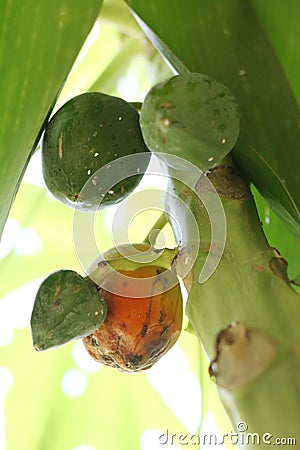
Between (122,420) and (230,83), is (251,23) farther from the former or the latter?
(122,420)

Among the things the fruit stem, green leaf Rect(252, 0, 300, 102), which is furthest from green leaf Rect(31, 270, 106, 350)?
green leaf Rect(252, 0, 300, 102)

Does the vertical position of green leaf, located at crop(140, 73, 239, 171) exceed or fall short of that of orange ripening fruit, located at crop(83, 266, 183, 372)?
it exceeds it

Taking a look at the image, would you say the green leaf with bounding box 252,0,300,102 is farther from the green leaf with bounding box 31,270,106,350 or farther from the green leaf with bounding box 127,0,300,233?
the green leaf with bounding box 31,270,106,350

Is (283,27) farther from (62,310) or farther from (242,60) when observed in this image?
(62,310)

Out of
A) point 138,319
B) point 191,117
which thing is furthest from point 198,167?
point 138,319

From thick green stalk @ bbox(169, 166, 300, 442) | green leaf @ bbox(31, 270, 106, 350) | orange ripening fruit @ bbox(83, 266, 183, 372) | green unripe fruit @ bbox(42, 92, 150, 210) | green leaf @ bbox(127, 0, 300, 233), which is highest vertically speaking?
green leaf @ bbox(127, 0, 300, 233)

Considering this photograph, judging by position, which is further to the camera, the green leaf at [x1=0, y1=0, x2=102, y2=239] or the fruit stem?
the fruit stem

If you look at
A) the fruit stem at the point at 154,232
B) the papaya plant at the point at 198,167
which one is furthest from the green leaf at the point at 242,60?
the fruit stem at the point at 154,232

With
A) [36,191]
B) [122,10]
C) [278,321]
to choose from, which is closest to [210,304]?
[278,321]
